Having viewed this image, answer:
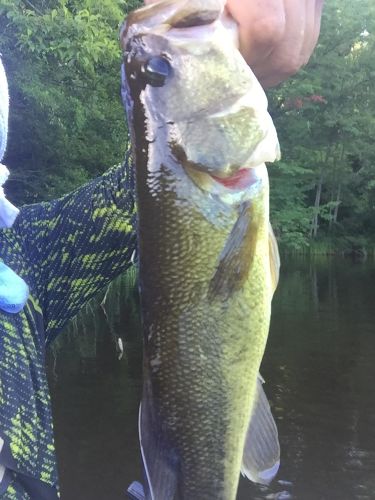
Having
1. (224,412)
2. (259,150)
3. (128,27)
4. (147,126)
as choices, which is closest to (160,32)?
(128,27)

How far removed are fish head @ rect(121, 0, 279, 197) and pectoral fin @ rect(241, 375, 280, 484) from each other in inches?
21.4

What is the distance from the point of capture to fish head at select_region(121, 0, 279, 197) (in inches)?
53.8

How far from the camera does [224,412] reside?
61.1 inches

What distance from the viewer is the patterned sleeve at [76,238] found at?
1863mm

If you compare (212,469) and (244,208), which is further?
(212,469)

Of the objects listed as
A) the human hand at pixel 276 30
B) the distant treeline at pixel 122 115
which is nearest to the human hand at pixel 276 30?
the human hand at pixel 276 30

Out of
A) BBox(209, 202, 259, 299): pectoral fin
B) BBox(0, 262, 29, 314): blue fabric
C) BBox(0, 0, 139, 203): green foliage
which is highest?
BBox(209, 202, 259, 299): pectoral fin

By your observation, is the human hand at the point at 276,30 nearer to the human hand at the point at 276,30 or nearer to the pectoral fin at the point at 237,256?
the human hand at the point at 276,30

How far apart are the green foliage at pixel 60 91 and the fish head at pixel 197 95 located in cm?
703

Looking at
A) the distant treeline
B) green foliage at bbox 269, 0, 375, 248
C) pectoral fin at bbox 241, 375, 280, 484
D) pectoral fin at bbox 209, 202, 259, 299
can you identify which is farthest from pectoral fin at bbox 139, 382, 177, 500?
green foliage at bbox 269, 0, 375, 248

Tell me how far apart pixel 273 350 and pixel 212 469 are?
11284mm

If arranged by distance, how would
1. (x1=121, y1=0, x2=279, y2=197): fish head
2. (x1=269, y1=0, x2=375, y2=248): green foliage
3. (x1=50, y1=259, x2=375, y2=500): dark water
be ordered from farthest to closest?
1. (x1=269, y1=0, x2=375, y2=248): green foliage
2. (x1=50, y1=259, x2=375, y2=500): dark water
3. (x1=121, y1=0, x2=279, y2=197): fish head

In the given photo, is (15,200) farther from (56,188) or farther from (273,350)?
(273,350)

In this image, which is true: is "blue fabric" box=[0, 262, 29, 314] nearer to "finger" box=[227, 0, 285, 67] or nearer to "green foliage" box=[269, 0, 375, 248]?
"finger" box=[227, 0, 285, 67]
